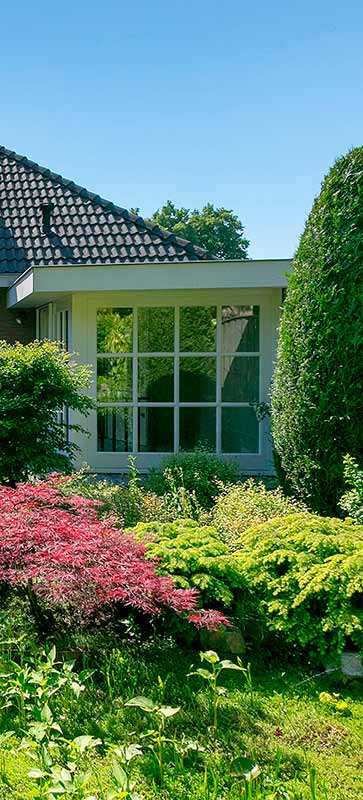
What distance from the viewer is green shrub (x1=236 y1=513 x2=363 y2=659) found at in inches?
146

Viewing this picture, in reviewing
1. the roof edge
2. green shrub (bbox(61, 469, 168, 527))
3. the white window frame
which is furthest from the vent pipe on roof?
green shrub (bbox(61, 469, 168, 527))

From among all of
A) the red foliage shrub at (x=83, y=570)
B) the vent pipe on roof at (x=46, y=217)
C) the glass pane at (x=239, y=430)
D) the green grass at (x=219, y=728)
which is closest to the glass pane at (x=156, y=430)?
the glass pane at (x=239, y=430)

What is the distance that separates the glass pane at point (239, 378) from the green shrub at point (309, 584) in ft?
15.0

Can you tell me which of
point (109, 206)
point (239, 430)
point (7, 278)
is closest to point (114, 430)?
point (239, 430)

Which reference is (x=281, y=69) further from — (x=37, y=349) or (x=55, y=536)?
(x=55, y=536)

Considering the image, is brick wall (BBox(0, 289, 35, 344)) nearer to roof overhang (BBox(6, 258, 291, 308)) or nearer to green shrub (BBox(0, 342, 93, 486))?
roof overhang (BBox(6, 258, 291, 308))

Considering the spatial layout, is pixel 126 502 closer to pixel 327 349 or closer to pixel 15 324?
pixel 327 349

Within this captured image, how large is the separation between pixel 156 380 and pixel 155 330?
0.67 m

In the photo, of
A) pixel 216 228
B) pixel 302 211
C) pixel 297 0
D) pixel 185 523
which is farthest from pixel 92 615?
pixel 216 228

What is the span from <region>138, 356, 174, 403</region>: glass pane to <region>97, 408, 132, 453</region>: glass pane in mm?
328

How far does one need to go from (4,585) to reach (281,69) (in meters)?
10.4

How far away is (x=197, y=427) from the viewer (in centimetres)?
904

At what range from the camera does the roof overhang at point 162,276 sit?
8.20 metres

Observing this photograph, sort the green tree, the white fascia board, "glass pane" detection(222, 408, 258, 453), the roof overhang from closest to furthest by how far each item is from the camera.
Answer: the roof overhang
"glass pane" detection(222, 408, 258, 453)
the white fascia board
the green tree
